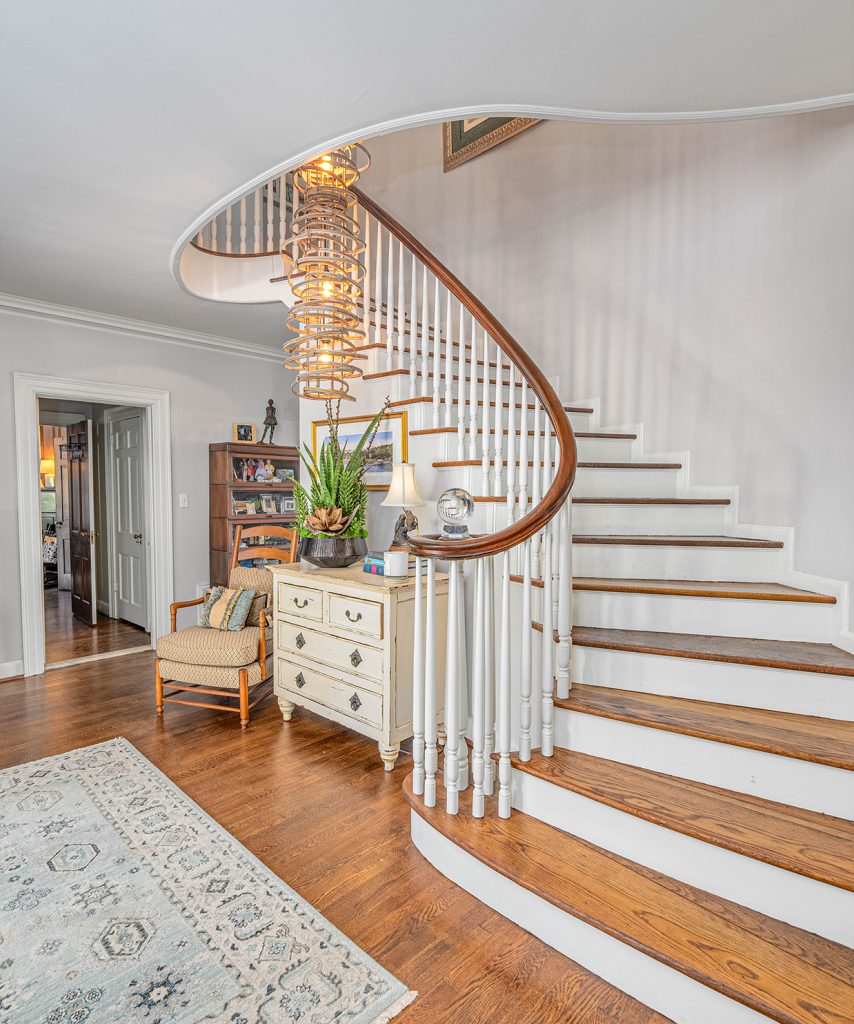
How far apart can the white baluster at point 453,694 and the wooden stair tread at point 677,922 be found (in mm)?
102

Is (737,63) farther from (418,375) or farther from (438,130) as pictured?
(438,130)

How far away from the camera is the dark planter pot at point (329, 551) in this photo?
10.5 ft

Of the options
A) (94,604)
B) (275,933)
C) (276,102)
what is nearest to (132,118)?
(276,102)

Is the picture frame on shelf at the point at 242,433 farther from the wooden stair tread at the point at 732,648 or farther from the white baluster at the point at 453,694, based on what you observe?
the wooden stair tread at the point at 732,648

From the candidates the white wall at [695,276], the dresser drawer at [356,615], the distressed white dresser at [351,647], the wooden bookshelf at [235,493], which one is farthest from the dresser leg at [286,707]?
the white wall at [695,276]

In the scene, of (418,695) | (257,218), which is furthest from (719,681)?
(257,218)

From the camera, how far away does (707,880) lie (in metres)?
1.55

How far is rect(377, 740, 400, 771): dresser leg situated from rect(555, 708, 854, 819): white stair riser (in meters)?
0.94

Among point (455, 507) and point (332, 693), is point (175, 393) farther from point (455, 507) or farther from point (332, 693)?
point (455, 507)

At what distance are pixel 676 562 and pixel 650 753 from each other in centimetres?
96

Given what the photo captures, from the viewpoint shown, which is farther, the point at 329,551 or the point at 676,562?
the point at 329,551

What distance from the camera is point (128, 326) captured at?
4383mm

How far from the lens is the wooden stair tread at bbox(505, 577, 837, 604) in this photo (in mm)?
2158

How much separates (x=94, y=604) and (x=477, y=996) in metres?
5.30
